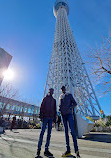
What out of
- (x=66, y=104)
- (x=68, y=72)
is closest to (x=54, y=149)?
(x=66, y=104)

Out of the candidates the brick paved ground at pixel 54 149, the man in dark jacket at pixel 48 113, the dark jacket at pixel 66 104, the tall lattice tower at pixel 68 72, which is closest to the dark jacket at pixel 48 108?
the man in dark jacket at pixel 48 113

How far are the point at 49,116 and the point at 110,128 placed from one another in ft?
24.1

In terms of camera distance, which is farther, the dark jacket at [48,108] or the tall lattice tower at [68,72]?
the tall lattice tower at [68,72]

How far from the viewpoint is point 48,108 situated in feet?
8.43

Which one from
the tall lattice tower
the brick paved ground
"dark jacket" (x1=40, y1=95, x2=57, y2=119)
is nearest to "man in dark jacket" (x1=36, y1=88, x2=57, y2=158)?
"dark jacket" (x1=40, y1=95, x2=57, y2=119)

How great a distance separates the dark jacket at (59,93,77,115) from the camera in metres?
2.39

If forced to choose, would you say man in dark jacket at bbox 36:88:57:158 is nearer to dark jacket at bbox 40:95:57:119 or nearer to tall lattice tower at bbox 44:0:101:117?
dark jacket at bbox 40:95:57:119

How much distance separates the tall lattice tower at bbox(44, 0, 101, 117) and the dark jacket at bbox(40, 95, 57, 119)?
17.7 meters

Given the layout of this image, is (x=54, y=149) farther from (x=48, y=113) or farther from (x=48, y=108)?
(x=48, y=108)

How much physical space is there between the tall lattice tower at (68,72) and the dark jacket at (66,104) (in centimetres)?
1777

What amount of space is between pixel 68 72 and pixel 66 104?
2055 centimetres

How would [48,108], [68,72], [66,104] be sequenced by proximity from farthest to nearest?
1. [68,72]
2. [48,108]
3. [66,104]

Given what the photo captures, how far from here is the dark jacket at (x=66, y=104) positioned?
2.39 meters

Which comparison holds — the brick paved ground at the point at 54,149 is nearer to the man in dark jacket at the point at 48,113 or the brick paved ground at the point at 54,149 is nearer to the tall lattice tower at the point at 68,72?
the man in dark jacket at the point at 48,113
